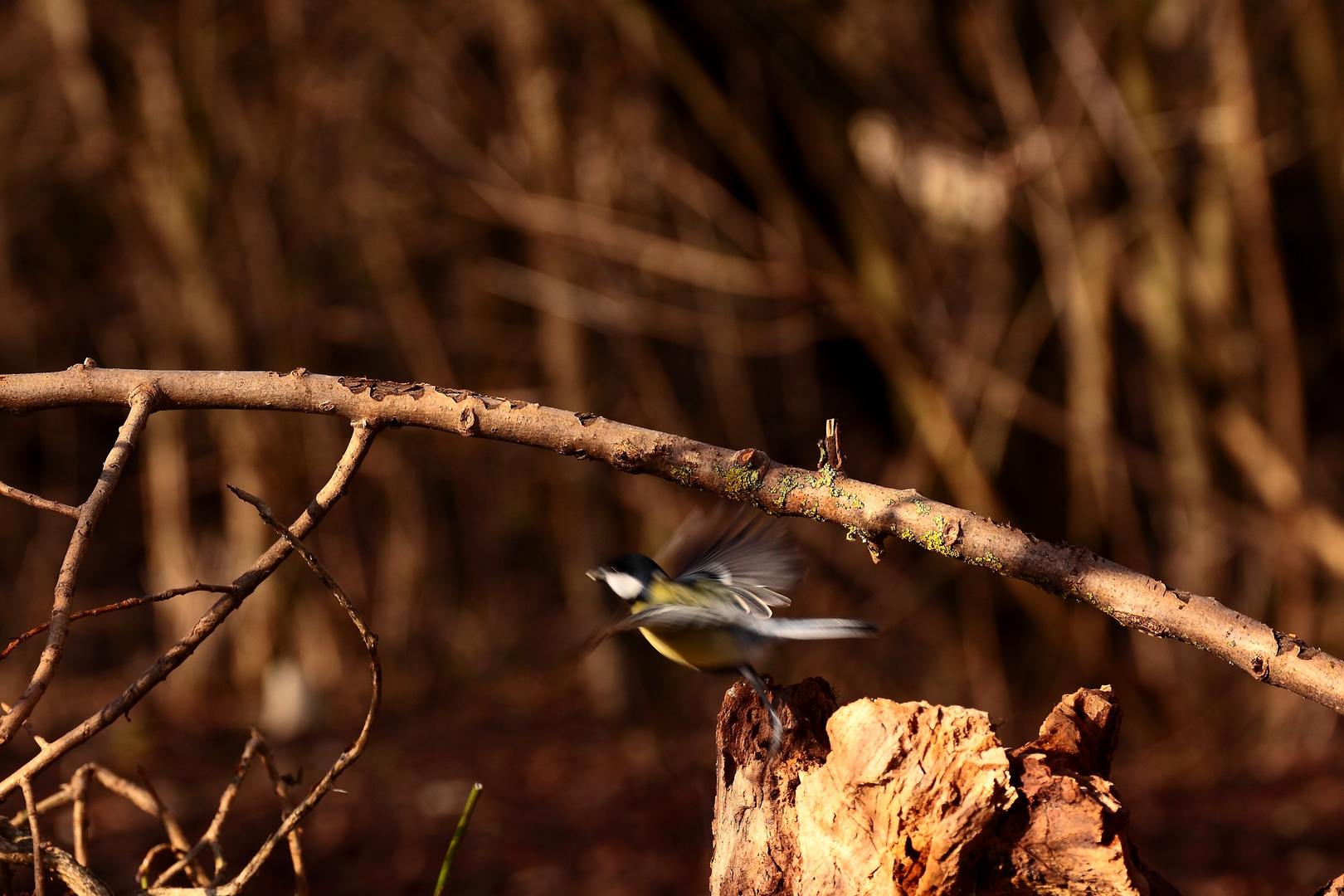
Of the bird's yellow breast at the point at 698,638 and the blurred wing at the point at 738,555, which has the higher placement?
the blurred wing at the point at 738,555

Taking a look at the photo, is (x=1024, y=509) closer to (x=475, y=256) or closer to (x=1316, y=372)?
(x=1316, y=372)

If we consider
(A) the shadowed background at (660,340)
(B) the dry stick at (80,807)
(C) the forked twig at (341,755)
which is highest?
(A) the shadowed background at (660,340)

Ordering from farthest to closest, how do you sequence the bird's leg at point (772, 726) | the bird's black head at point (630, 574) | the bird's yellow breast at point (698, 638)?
the bird's black head at point (630, 574) < the bird's yellow breast at point (698, 638) < the bird's leg at point (772, 726)

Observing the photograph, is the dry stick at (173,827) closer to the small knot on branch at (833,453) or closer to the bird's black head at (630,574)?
the bird's black head at (630,574)

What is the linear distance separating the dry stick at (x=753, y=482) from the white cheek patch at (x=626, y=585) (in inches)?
15.8

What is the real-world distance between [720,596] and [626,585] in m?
0.14

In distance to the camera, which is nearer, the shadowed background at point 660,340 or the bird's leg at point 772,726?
the bird's leg at point 772,726

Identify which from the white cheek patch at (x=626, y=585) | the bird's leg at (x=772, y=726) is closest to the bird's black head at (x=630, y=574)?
the white cheek patch at (x=626, y=585)

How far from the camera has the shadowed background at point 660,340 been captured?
4590mm

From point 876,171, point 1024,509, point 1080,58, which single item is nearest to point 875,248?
point 876,171

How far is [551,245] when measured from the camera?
6039mm

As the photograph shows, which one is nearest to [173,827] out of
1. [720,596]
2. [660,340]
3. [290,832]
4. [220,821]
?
[220,821]

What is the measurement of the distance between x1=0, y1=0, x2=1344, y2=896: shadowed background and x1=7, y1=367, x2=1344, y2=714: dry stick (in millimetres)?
3427

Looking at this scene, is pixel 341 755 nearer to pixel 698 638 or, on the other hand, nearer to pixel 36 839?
pixel 36 839
